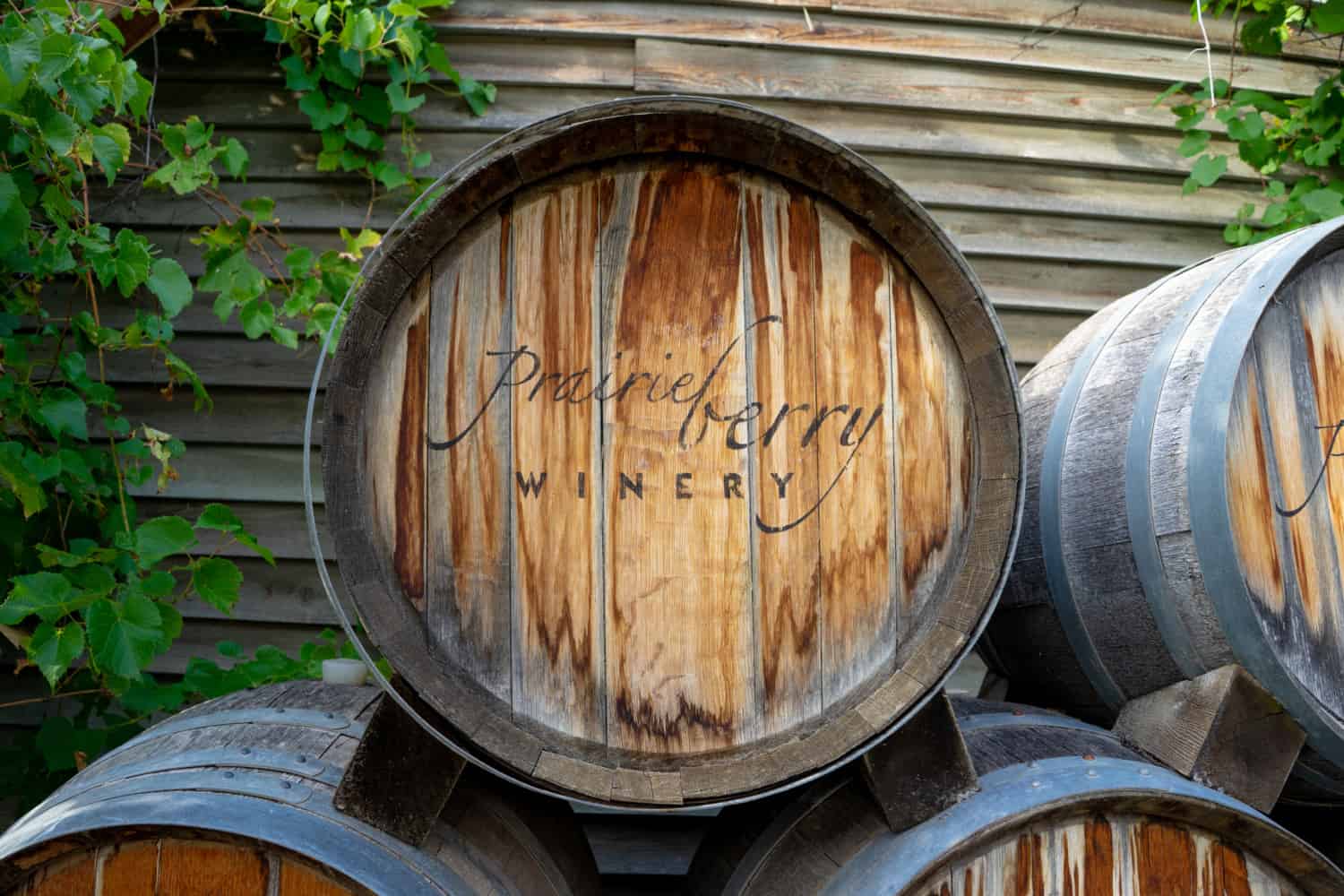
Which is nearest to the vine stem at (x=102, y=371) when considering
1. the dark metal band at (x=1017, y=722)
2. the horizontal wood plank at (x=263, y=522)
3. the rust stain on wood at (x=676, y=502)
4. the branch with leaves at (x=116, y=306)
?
the branch with leaves at (x=116, y=306)

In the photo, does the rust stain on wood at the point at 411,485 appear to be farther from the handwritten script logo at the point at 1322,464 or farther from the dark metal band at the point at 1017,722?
the handwritten script logo at the point at 1322,464

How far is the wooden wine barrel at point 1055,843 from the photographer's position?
4.36 ft

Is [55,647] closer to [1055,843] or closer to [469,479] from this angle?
[469,479]

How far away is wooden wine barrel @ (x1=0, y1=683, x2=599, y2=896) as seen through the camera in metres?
1.21

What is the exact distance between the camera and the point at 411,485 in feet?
4.50

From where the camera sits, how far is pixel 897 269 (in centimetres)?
147

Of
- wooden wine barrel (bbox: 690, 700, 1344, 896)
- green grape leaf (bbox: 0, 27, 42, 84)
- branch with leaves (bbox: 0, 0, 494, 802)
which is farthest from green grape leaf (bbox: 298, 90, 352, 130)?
wooden wine barrel (bbox: 690, 700, 1344, 896)

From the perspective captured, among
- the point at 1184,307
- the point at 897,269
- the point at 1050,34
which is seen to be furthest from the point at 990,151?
the point at 897,269

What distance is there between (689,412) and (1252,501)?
0.91m

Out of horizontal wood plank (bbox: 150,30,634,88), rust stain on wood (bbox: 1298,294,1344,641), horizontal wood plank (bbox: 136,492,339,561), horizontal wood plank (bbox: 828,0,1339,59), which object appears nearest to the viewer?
rust stain on wood (bbox: 1298,294,1344,641)

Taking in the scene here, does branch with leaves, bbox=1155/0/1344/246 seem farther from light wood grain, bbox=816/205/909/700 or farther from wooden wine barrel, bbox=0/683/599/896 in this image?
wooden wine barrel, bbox=0/683/599/896

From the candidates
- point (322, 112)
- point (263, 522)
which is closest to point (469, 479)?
point (263, 522)

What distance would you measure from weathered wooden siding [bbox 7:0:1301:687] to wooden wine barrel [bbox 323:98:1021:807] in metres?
1.73

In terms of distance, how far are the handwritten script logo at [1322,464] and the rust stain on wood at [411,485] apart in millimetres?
1326
